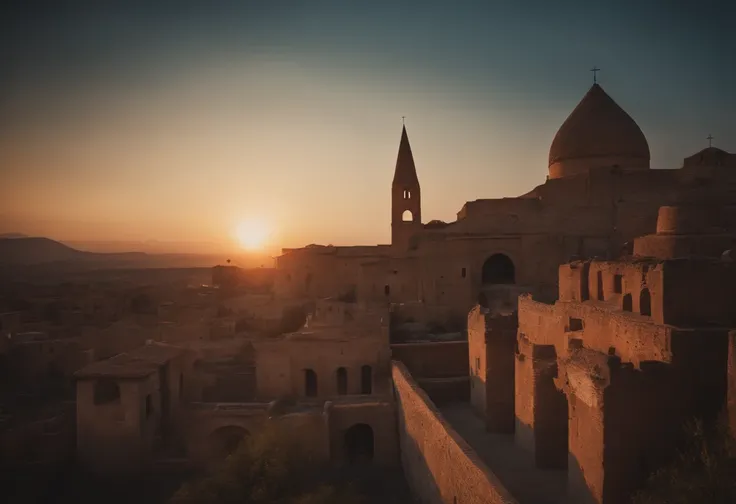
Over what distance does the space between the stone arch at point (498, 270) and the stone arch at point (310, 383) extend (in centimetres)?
1188

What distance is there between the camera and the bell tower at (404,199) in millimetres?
30547

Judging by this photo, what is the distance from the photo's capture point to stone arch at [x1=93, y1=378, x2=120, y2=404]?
1533 centimetres

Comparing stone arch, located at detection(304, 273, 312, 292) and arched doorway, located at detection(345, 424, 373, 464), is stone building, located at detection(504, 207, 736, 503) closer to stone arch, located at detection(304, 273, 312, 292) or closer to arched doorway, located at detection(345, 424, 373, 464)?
arched doorway, located at detection(345, 424, 373, 464)

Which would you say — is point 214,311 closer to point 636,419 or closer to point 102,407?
point 102,407

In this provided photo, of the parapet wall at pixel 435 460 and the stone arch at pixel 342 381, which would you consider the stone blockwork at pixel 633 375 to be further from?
the stone arch at pixel 342 381

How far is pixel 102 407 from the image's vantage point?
1511 centimetres

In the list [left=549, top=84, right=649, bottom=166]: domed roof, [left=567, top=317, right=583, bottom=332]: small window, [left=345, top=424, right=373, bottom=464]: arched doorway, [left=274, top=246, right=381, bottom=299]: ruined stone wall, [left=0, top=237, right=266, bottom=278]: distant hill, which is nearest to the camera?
[left=567, top=317, right=583, bottom=332]: small window

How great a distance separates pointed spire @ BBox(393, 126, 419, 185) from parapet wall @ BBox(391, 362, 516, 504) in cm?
1710

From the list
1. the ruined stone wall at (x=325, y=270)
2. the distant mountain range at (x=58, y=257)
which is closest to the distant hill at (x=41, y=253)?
the distant mountain range at (x=58, y=257)

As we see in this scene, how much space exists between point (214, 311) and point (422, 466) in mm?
17398

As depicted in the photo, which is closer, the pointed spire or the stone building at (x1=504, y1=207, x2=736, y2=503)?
the stone building at (x1=504, y1=207, x2=736, y2=503)

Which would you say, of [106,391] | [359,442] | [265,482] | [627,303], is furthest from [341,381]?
[627,303]

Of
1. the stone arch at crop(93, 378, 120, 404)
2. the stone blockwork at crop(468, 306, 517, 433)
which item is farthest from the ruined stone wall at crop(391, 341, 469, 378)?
the stone arch at crop(93, 378, 120, 404)

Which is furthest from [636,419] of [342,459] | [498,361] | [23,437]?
[23,437]
